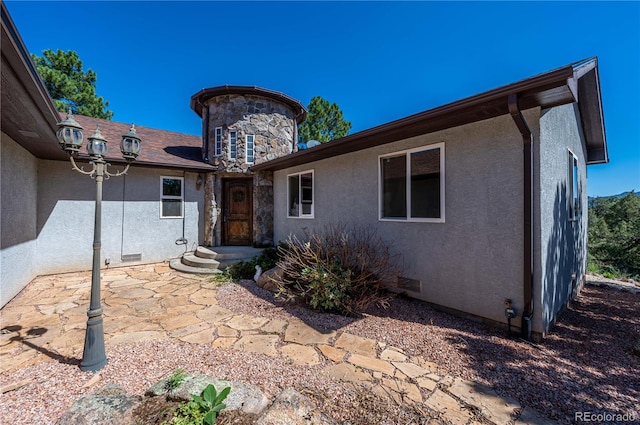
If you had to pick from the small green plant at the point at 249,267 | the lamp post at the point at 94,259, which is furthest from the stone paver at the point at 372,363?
the small green plant at the point at 249,267

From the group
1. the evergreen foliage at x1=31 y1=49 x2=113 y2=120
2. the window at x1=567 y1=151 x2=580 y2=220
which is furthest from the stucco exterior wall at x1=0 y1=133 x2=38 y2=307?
the window at x1=567 y1=151 x2=580 y2=220

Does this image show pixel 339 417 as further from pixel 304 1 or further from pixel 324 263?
pixel 304 1

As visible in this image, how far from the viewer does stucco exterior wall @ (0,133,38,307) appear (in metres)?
4.35

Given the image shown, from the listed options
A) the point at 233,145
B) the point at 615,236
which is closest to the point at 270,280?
the point at 233,145

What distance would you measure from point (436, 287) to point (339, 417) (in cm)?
294

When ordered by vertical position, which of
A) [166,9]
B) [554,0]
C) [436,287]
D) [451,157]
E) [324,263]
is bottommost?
[436,287]

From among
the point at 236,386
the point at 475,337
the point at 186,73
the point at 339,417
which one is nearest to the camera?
the point at 339,417

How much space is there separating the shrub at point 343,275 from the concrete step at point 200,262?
2554 millimetres

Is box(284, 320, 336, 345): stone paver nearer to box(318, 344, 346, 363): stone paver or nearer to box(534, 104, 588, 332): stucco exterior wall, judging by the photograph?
box(318, 344, 346, 363): stone paver

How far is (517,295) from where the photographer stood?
11.3 ft

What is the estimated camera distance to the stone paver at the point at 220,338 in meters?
2.27

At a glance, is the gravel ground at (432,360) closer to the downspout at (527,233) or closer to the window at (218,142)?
the downspout at (527,233)

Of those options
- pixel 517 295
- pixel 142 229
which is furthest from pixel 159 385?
pixel 142 229

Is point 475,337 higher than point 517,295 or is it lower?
lower
